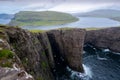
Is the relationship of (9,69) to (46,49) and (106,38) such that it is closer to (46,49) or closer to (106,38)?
(46,49)

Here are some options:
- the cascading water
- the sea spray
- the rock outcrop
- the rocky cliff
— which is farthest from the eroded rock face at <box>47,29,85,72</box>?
the rock outcrop

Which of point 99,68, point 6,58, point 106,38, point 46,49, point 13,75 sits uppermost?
point 13,75

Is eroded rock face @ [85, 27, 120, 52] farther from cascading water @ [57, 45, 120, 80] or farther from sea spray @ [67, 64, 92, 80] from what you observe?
sea spray @ [67, 64, 92, 80]

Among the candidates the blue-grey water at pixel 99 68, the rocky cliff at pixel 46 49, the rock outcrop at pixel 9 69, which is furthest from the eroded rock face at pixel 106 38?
the rock outcrop at pixel 9 69

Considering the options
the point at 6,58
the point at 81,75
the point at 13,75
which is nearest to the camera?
the point at 13,75

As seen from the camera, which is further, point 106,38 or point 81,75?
point 106,38

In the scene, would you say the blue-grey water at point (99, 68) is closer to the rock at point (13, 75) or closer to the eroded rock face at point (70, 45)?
the eroded rock face at point (70, 45)

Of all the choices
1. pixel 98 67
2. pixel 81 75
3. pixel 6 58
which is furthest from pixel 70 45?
pixel 6 58
